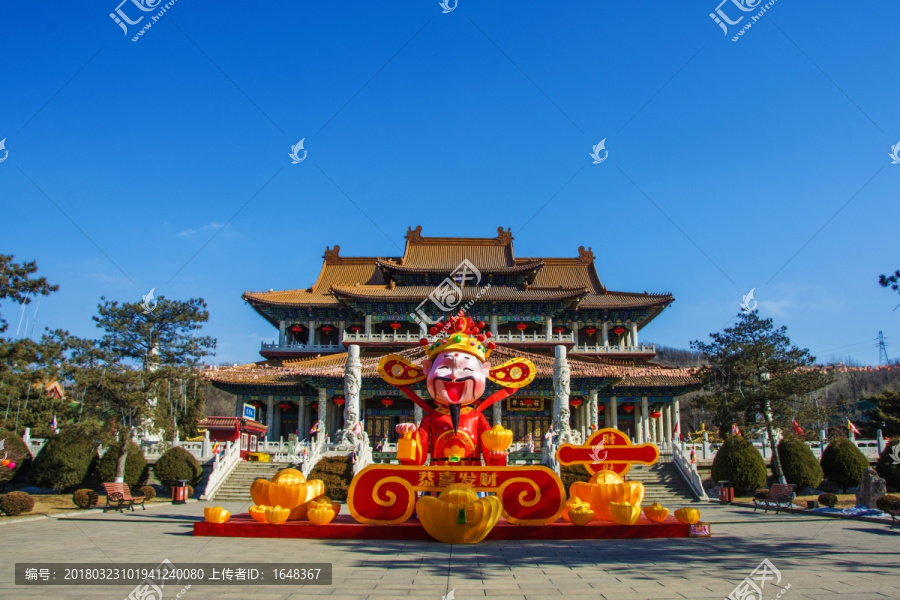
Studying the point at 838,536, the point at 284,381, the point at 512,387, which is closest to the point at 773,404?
the point at 838,536

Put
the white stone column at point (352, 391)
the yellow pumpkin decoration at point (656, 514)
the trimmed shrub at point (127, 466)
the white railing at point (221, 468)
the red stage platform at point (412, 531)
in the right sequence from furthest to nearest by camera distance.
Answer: the white stone column at point (352, 391)
the trimmed shrub at point (127, 466)
the white railing at point (221, 468)
the yellow pumpkin decoration at point (656, 514)
the red stage platform at point (412, 531)

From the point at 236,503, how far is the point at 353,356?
762 cm

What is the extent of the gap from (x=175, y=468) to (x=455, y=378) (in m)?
13.3

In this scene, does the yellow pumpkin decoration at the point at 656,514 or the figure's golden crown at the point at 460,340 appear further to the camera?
the figure's golden crown at the point at 460,340

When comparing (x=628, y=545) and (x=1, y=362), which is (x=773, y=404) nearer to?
(x=628, y=545)

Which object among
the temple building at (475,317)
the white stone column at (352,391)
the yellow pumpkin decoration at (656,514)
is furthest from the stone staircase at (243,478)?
the yellow pumpkin decoration at (656,514)

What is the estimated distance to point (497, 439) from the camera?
985 centimetres

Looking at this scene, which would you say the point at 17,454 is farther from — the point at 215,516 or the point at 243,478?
the point at 215,516

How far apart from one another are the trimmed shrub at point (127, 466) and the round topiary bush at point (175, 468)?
0.63m

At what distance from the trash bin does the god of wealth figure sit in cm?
973

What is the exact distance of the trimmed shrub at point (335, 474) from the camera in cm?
1788

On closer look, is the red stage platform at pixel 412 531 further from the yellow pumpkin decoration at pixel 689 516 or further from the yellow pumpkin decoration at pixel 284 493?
the yellow pumpkin decoration at pixel 284 493

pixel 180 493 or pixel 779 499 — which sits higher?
pixel 779 499

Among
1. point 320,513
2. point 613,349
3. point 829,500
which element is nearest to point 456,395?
point 320,513
